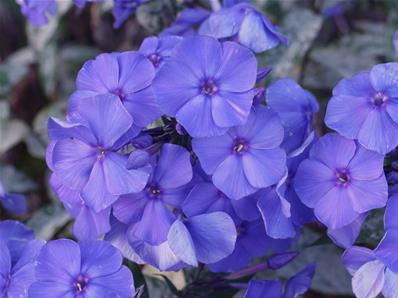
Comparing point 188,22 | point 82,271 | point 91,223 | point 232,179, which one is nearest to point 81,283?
point 82,271

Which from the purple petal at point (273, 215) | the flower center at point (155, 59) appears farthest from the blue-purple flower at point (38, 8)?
the purple petal at point (273, 215)

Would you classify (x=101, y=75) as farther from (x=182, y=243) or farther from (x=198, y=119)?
(x=182, y=243)

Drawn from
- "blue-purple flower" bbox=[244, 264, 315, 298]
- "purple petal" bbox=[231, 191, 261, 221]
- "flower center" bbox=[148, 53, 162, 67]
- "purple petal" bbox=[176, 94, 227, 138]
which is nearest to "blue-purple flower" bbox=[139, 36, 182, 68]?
"flower center" bbox=[148, 53, 162, 67]

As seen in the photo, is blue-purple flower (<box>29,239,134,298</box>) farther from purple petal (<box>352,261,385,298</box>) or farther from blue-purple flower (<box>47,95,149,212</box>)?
purple petal (<box>352,261,385,298</box>)

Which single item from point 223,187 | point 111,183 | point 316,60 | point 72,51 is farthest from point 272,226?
point 72,51

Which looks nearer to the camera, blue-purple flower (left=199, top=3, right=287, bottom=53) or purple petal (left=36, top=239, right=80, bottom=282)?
purple petal (left=36, top=239, right=80, bottom=282)

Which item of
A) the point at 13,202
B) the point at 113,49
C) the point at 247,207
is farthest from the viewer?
the point at 113,49
